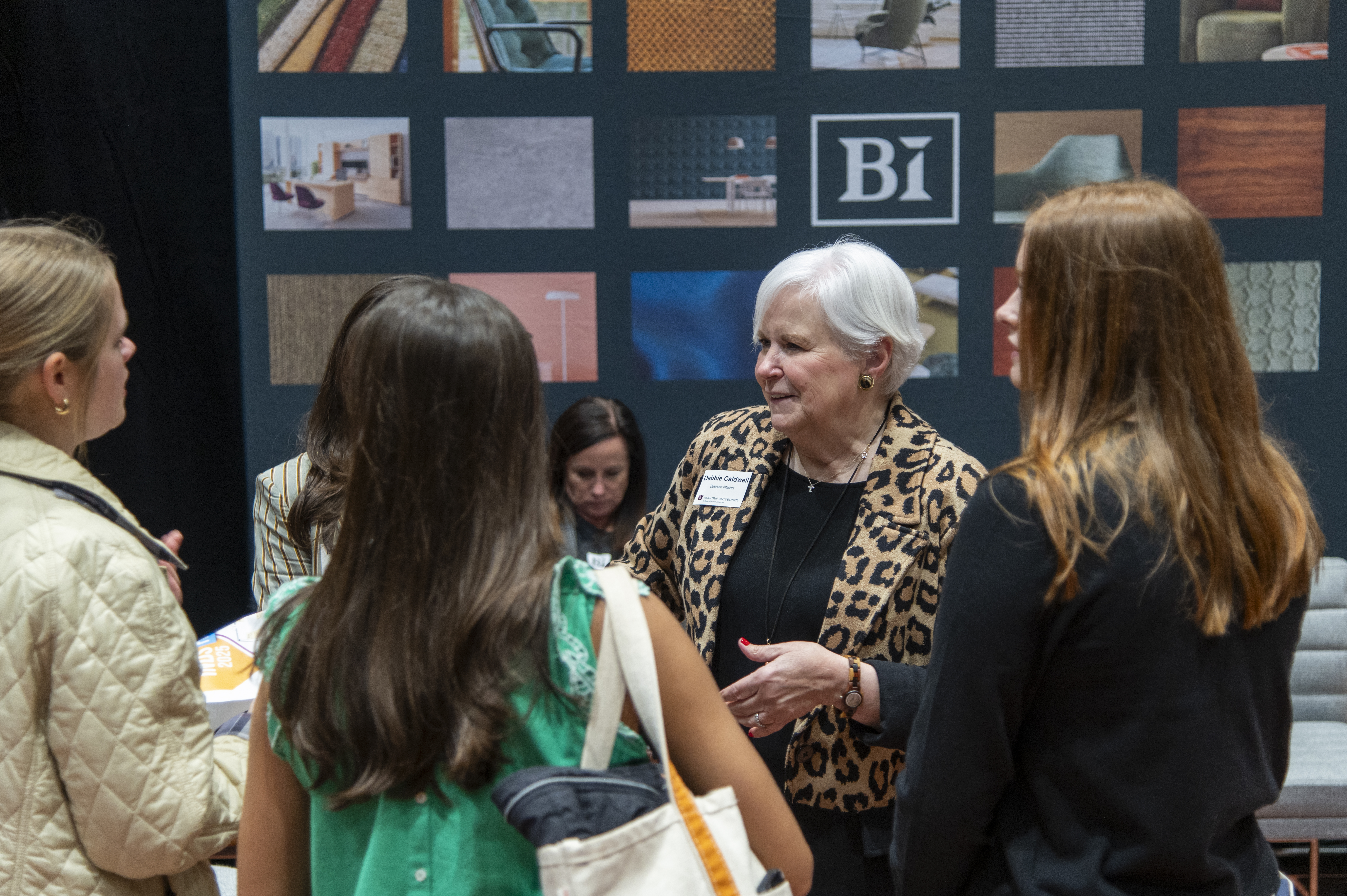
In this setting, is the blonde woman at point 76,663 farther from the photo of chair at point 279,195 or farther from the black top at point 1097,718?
the photo of chair at point 279,195

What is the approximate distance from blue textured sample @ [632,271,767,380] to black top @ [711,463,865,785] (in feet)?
4.17

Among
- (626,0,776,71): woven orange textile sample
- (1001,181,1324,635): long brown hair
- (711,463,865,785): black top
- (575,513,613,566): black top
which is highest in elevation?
(626,0,776,71): woven orange textile sample

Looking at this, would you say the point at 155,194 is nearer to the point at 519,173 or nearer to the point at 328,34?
the point at 328,34

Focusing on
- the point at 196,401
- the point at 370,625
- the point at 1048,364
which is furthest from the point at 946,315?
the point at 370,625

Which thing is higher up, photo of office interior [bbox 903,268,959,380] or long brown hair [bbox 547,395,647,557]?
photo of office interior [bbox 903,268,959,380]

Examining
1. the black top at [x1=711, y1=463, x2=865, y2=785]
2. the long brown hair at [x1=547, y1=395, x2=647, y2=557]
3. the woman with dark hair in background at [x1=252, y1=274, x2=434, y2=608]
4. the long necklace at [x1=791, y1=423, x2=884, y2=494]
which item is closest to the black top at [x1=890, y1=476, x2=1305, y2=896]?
the black top at [x1=711, y1=463, x2=865, y2=785]

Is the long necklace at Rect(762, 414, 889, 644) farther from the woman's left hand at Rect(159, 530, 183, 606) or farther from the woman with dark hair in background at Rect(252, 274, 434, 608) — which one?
the woman's left hand at Rect(159, 530, 183, 606)

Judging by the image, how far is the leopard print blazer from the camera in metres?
1.75

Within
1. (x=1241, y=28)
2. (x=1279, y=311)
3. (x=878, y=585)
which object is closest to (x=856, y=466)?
(x=878, y=585)

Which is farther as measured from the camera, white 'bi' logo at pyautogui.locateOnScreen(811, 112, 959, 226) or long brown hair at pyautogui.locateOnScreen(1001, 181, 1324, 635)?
white 'bi' logo at pyautogui.locateOnScreen(811, 112, 959, 226)

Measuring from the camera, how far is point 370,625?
3.18 feet

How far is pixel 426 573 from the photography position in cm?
96

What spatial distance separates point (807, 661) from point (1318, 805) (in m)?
2.34

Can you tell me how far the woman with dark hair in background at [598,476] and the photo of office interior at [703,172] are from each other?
→ 0.60 metres
